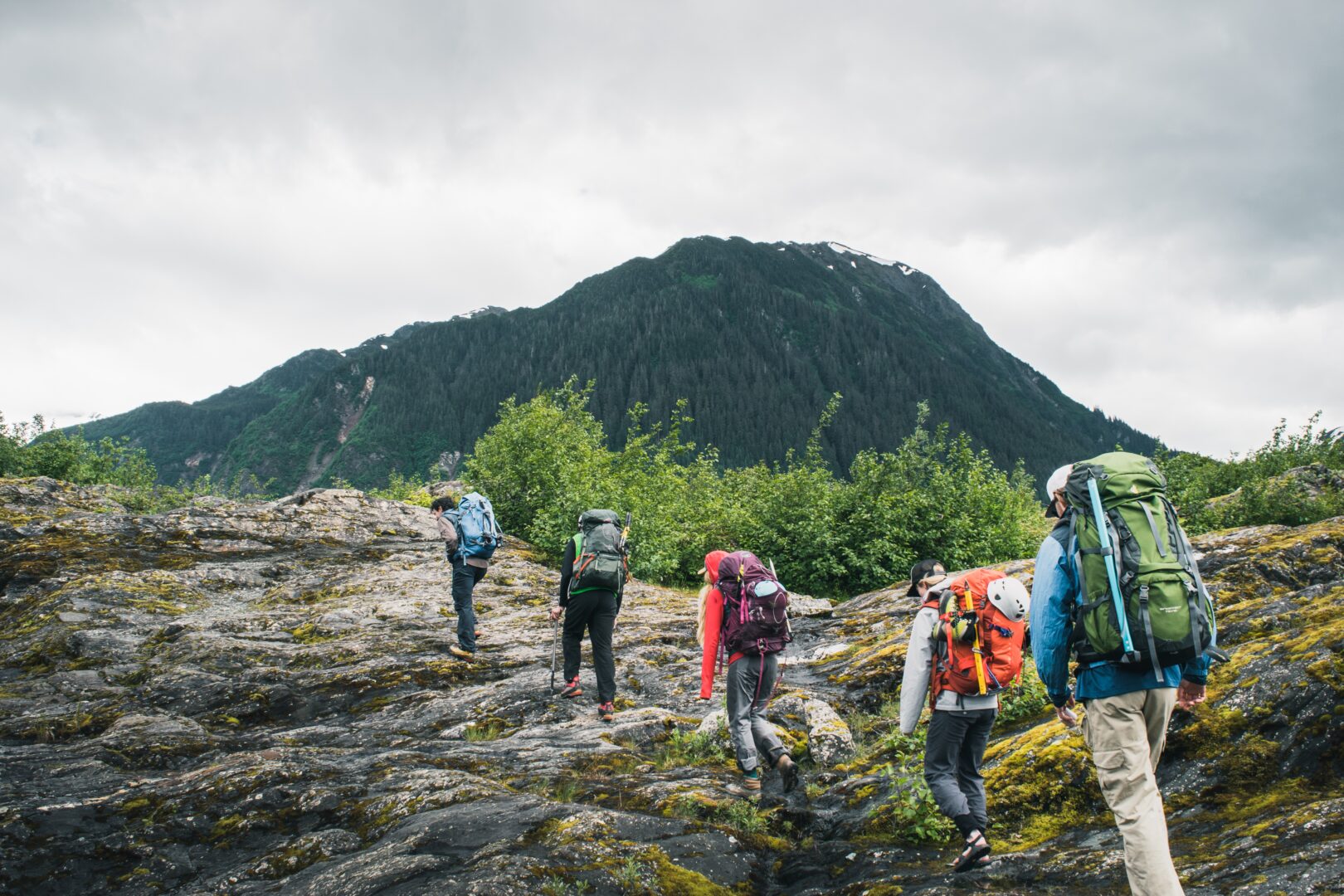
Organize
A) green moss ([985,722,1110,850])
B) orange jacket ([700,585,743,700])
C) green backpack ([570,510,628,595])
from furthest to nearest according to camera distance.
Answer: green backpack ([570,510,628,595]) → orange jacket ([700,585,743,700]) → green moss ([985,722,1110,850])

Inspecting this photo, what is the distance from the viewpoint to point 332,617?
1606 cm

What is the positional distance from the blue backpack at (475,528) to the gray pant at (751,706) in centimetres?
684

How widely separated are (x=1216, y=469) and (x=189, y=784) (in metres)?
57.5

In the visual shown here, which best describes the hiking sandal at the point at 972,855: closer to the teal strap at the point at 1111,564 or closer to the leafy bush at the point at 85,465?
the teal strap at the point at 1111,564

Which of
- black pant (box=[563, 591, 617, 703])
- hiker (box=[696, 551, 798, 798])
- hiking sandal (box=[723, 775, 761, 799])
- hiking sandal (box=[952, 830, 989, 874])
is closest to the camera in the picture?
hiking sandal (box=[952, 830, 989, 874])

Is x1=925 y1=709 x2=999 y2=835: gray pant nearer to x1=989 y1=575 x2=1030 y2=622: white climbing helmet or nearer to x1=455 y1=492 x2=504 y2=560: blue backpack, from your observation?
x1=989 y1=575 x2=1030 y2=622: white climbing helmet

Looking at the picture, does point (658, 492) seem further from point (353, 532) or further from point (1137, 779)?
point (1137, 779)

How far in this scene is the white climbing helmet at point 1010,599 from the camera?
595 cm

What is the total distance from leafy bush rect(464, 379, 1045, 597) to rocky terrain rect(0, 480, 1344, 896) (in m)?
13.5

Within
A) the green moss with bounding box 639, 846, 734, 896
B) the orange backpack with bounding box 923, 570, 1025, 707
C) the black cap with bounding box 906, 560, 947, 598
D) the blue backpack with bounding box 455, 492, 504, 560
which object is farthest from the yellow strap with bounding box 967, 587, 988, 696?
the blue backpack with bounding box 455, 492, 504, 560

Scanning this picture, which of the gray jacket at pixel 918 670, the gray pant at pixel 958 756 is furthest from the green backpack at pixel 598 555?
the gray pant at pixel 958 756

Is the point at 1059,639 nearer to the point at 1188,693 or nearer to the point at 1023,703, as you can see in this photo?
the point at 1188,693

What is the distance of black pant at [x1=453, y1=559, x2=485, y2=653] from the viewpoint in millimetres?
13344

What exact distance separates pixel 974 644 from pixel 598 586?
19.7ft
